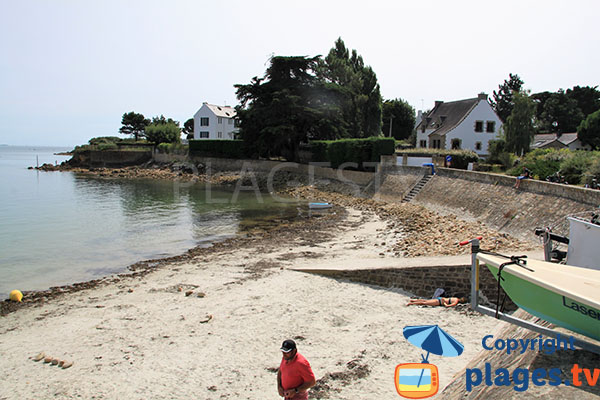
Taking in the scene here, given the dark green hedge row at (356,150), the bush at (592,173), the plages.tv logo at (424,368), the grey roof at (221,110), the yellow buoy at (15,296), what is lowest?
the yellow buoy at (15,296)

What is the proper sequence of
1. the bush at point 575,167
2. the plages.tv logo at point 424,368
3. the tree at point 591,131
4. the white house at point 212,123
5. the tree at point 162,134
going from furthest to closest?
the white house at point 212,123, the tree at point 162,134, the tree at point 591,131, the bush at point 575,167, the plages.tv logo at point 424,368

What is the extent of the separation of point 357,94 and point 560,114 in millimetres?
43684

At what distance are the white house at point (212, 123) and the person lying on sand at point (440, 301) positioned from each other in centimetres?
7300

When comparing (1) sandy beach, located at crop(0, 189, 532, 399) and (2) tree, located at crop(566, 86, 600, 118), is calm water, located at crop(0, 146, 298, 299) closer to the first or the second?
(1) sandy beach, located at crop(0, 189, 532, 399)

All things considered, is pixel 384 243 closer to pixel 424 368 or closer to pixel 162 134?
pixel 424 368

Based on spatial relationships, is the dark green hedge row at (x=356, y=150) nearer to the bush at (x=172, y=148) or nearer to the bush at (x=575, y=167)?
the bush at (x=575, y=167)

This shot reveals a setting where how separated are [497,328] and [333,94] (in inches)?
1698

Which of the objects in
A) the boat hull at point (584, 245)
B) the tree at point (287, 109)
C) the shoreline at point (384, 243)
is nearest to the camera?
the boat hull at point (584, 245)

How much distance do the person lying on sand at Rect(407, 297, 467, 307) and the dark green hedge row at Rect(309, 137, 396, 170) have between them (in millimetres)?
26647

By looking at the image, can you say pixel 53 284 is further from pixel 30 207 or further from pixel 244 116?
pixel 244 116

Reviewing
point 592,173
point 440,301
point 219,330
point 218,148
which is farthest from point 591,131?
point 219,330

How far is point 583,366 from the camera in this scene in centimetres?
571

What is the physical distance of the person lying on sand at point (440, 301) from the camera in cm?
1132

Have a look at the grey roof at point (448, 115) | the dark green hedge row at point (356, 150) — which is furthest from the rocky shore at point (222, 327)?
the grey roof at point (448, 115)
